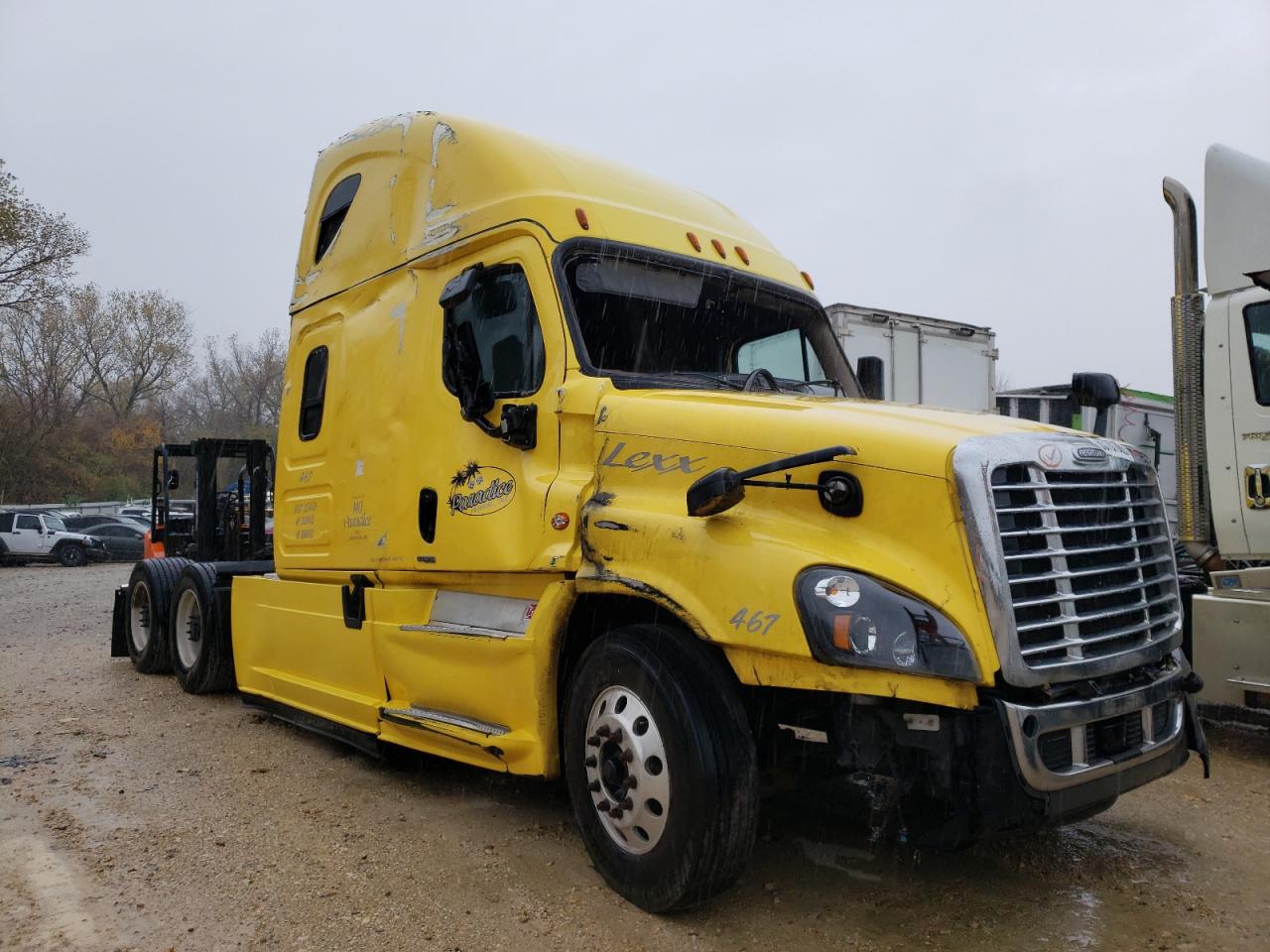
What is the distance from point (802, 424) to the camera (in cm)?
369

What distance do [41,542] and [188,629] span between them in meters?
24.9

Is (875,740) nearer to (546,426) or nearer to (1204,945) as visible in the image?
(1204,945)

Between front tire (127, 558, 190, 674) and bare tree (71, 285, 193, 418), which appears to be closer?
front tire (127, 558, 190, 674)

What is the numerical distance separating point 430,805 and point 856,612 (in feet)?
9.98

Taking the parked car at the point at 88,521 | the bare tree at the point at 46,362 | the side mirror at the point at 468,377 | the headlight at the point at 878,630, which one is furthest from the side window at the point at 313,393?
the bare tree at the point at 46,362

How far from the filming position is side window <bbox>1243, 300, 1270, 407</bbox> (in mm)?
6426

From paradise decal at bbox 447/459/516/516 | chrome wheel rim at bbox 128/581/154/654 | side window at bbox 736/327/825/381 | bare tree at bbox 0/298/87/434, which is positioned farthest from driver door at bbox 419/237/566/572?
bare tree at bbox 0/298/87/434

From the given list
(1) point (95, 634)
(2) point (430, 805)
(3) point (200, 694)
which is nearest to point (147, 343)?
(1) point (95, 634)

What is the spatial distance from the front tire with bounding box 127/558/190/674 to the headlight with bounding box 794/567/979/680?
747 cm

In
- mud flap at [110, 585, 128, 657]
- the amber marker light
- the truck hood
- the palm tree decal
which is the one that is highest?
the truck hood

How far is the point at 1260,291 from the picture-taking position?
21.2 ft

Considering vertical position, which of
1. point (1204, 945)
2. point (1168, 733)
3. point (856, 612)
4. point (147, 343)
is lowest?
point (1204, 945)

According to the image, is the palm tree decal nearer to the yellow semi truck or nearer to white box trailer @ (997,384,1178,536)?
the yellow semi truck

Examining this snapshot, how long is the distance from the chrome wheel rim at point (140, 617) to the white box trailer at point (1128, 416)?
1045 cm
